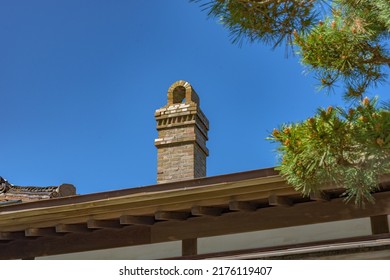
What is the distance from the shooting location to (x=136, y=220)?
24.4ft

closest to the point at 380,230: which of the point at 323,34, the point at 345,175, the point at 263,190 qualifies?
the point at 263,190

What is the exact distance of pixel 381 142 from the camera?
15.4 feet

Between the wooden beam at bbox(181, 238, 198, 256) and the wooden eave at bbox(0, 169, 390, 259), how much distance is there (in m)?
0.05

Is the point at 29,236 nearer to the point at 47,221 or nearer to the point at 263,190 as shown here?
the point at 47,221

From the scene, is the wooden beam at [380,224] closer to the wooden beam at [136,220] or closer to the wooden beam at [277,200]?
the wooden beam at [277,200]

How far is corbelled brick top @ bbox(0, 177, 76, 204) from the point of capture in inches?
604

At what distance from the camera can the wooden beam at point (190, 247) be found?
745 cm

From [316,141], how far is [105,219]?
3405mm

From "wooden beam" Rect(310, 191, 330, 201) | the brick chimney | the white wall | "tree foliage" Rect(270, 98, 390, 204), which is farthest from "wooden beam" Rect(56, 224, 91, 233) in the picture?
the brick chimney

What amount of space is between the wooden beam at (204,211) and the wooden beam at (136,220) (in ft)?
2.30

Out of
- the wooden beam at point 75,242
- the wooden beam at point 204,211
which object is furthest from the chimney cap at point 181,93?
the wooden beam at point 204,211
